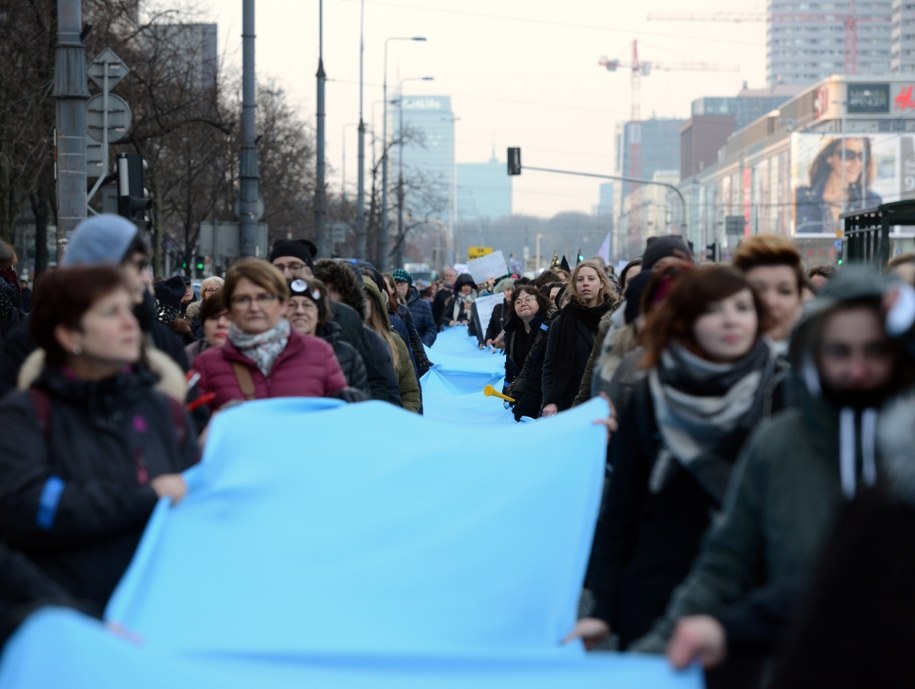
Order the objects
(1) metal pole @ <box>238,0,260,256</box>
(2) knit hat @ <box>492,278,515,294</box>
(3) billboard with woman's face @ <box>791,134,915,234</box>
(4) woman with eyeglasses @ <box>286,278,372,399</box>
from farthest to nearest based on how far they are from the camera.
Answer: (3) billboard with woman's face @ <box>791,134,915,234</box> → (1) metal pole @ <box>238,0,260,256</box> → (2) knit hat @ <box>492,278,515,294</box> → (4) woman with eyeglasses @ <box>286,278,372,399</box>

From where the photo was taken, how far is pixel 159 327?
677 centimetres

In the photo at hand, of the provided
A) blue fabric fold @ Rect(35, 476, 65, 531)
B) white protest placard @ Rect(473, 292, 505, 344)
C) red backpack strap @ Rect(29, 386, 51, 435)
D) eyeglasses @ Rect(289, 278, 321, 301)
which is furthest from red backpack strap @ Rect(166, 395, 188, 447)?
white protest placard @ Rect(473, 292, 505, 344)

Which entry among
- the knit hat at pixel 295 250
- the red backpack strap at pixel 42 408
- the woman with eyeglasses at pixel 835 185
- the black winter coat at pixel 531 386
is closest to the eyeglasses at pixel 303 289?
the knit hat at pixel 295 250

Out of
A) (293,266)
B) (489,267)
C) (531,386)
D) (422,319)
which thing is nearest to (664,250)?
(293,266)

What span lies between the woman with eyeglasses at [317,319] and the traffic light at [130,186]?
266 inches

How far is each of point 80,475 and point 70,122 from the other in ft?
A: 33.2

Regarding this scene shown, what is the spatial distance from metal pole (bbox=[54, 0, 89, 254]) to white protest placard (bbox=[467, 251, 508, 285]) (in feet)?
45.8

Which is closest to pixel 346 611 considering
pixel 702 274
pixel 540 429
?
pixel 702 274

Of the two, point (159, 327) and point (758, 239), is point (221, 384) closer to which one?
point (159, 327)

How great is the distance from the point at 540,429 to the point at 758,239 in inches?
43.7

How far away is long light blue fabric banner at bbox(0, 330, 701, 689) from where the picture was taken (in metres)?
3.99

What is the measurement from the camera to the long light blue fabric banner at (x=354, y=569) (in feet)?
13.1

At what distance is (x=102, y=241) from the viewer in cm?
601

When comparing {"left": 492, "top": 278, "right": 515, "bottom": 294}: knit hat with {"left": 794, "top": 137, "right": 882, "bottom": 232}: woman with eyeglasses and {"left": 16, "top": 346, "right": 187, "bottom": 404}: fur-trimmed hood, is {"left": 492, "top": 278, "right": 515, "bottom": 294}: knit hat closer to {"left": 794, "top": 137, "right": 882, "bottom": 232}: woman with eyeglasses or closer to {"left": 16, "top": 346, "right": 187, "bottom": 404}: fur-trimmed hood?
{"left": 16, "top": 346, "right": 187, "bottom": 404}: fur-trimmed hood
